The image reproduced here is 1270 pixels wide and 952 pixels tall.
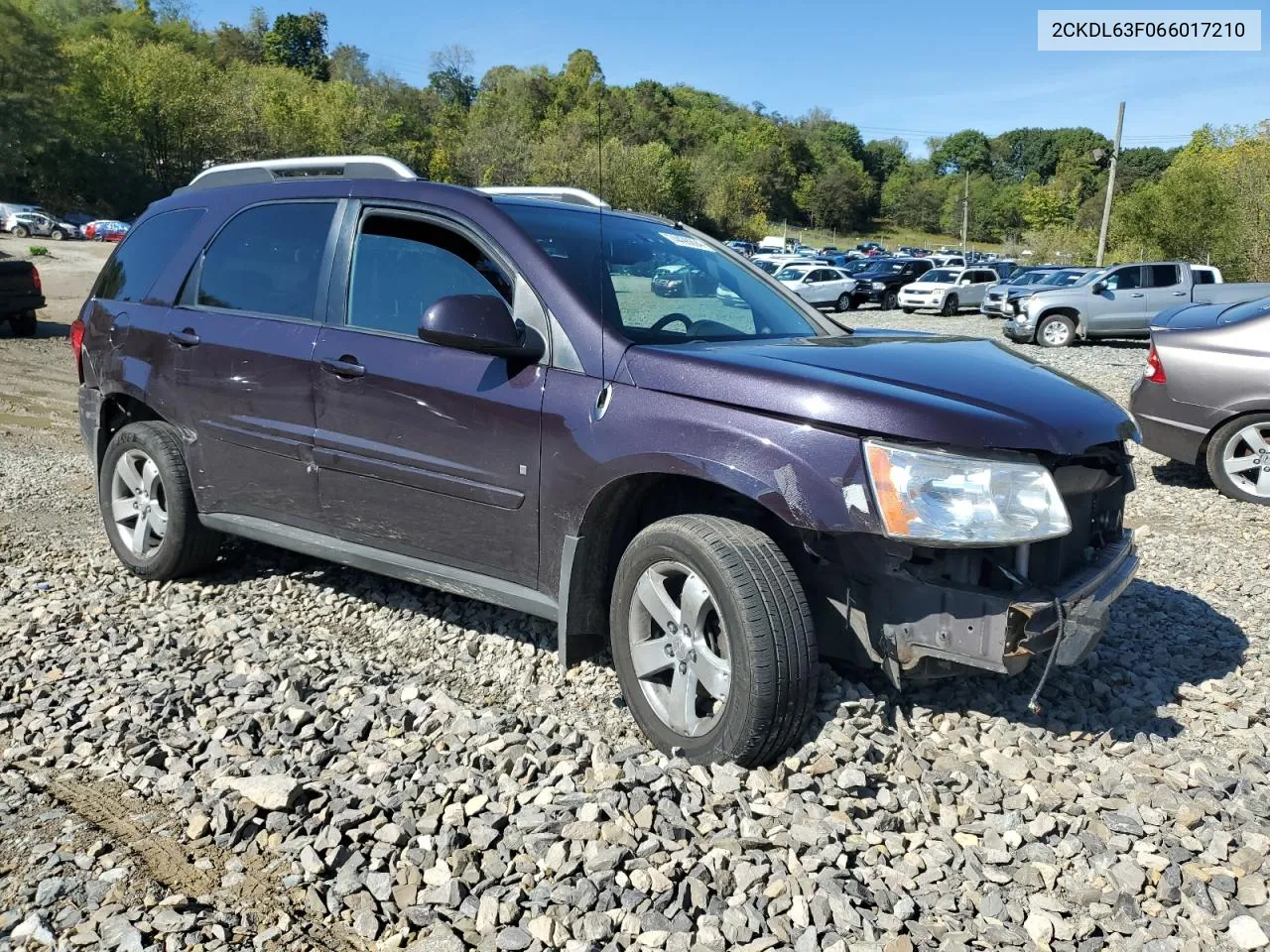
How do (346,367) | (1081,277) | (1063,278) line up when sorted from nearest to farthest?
(346,367) → (1081,277) → (1063,278)

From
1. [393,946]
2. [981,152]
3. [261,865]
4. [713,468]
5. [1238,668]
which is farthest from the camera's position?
[981,152]

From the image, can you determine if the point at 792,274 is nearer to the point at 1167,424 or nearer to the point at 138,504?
the point at 1167,424

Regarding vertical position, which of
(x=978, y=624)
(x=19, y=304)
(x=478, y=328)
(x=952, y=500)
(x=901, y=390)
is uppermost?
(x=478, y=328)

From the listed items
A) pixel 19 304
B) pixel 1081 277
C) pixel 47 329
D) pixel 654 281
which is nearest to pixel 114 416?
pixel 654 281

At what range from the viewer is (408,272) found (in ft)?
13.5

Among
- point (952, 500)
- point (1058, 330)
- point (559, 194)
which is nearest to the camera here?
point (952, 500)

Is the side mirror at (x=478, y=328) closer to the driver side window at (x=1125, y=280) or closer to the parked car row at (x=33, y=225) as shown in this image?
the driver side window at (x=1125, y=280)

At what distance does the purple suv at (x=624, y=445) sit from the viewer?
3059 millimetres

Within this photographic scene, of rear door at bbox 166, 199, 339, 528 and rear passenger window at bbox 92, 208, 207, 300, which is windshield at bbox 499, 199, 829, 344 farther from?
rear passenger window at bbox 92, 208, 207, 300

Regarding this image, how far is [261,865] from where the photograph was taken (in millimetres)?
2885

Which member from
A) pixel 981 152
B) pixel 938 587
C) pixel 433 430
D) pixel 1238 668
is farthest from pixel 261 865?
pixel 981 152

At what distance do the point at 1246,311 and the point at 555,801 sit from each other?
701 centimetres

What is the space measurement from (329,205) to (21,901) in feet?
9.39

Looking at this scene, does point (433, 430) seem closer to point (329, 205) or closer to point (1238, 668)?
point (329, 205)
